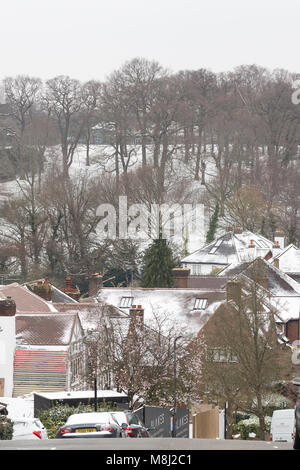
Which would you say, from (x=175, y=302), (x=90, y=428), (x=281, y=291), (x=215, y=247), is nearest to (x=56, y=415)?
(x=90, y=428)

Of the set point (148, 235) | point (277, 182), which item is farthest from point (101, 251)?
point (277, 182)

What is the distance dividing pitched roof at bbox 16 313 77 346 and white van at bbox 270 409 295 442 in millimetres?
20427

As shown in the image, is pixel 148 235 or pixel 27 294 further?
pixel 148 235

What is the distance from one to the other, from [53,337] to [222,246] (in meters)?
42.3

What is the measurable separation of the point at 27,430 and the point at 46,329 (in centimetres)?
2398

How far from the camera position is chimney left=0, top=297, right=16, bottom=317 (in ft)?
152

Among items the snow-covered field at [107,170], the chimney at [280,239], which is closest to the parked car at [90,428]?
the chimney at [280,239]

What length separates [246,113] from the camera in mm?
127250

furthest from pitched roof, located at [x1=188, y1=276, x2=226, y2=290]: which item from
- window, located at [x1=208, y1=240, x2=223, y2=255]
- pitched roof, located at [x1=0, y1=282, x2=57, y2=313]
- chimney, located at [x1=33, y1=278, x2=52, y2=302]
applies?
pitched roof, located at [x1=0, y1=282, x2=57, y2=313]

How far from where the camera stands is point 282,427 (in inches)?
1035

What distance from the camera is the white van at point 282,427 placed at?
83.6 ft

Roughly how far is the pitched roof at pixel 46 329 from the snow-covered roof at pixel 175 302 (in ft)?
18.3

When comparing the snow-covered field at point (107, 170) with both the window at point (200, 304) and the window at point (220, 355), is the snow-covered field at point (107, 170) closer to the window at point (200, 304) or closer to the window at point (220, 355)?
the window at point (200, 304)
